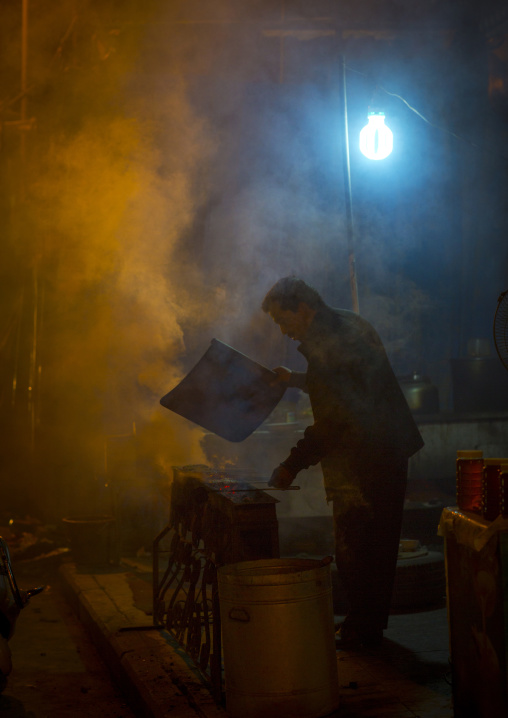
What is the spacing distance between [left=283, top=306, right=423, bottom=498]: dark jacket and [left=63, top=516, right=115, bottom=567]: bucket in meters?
4.43

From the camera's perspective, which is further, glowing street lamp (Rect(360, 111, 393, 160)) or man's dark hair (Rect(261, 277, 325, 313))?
glowing street lamp (Rect(360, 111, 393, 160))

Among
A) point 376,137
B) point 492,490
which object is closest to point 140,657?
point 492,490

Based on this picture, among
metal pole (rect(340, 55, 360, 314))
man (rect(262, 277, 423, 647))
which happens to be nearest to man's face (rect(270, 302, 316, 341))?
man (rect(262, 277, 423, 647))

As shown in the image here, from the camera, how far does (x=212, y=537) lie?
162 inches

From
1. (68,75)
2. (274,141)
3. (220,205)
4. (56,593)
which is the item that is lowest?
(56,593)

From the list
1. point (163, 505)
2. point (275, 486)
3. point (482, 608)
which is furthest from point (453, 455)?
point (482, 608)

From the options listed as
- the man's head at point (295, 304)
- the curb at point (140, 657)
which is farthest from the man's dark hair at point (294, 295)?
the curb at point (140, 657)

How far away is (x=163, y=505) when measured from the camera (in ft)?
28.6

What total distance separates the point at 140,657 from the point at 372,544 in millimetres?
1638

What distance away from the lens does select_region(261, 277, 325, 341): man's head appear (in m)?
4.59

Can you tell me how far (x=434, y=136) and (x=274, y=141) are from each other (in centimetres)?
251

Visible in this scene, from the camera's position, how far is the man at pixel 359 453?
439cm

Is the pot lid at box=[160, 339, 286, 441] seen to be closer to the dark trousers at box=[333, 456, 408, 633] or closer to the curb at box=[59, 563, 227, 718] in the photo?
the dark trousers at box=[333, 456, 408, 633]

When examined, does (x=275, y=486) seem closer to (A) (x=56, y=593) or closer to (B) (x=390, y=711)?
(B) (x=390, y=711)
